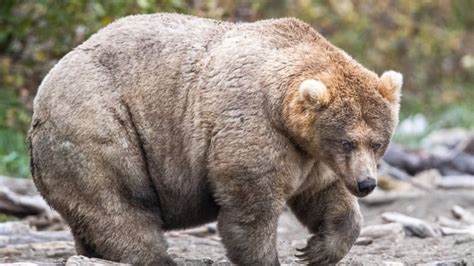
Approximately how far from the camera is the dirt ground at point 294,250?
7695 millimetres

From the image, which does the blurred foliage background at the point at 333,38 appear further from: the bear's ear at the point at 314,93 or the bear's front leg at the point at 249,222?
the bear's ear at the point at 314,93

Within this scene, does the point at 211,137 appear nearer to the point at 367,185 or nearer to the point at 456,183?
the point at 367,185

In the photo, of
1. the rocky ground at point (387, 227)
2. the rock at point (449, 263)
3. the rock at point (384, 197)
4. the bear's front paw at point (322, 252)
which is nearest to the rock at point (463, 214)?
the rocky ground at point (387, 227)

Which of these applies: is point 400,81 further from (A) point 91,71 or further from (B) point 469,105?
(B) point 469,105

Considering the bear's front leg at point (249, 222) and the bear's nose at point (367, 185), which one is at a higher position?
the bear's nose at point (367, 185)

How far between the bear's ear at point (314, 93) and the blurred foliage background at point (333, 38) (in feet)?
16.3

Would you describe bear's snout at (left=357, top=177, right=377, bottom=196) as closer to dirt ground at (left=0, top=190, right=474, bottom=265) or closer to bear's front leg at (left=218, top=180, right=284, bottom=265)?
bear's front leg at (left=218, top=180, right=284, bottom=265)

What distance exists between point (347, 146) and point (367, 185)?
29 cm

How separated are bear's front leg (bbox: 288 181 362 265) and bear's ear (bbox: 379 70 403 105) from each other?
722mm

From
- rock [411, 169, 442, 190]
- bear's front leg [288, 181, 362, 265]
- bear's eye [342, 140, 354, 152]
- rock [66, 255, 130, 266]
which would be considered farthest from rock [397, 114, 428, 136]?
rock [66, 255, 130, 266]

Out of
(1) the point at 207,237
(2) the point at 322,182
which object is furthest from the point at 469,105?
(2) the point at 322,182

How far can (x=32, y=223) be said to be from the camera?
9.59m

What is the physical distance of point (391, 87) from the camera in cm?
697

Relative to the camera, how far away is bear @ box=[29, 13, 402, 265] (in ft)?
22.3
